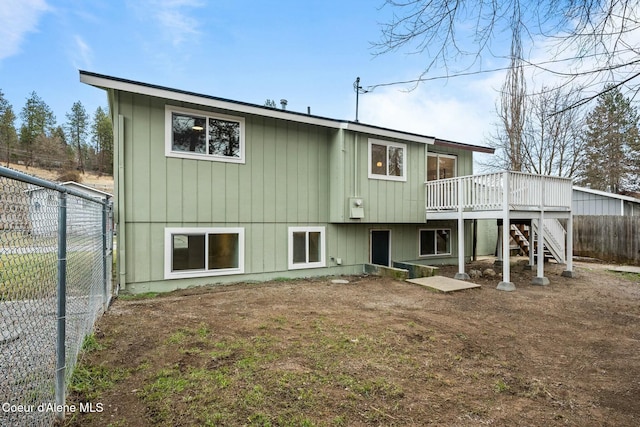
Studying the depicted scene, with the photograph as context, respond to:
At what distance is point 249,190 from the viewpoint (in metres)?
8.10

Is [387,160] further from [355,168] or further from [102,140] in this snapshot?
[102,140]

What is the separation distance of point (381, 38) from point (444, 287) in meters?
6.17

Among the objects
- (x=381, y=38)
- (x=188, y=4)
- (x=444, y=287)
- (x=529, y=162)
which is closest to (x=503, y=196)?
(x=444, y=287)

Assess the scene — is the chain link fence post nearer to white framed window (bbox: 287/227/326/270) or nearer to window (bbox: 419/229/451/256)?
white framed window (bbox: 287/227/326/270)

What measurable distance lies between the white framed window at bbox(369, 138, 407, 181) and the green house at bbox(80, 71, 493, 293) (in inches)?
1.4

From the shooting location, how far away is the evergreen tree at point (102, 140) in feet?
155

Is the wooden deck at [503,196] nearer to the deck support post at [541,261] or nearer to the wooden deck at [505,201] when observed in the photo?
the wooden deck at [505,201]

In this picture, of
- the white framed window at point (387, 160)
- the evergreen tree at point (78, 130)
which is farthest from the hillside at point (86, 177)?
the white framed window at point (387, 160)

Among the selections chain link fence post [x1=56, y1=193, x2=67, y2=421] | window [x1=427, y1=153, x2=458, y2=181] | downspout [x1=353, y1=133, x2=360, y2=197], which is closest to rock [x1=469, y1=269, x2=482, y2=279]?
window [x1=427, y1=153, x2=458, y2=181]

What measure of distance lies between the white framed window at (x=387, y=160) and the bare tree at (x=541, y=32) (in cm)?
645

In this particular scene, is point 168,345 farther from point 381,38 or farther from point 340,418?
point 381,38

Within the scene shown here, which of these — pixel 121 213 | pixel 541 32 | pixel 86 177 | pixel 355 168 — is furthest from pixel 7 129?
pixel 541 32

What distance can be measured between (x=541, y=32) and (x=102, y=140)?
190 feet

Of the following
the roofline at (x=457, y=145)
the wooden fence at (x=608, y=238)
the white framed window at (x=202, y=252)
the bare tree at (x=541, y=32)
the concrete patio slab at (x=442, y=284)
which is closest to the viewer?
the bare tree at (x=541, y=32)
